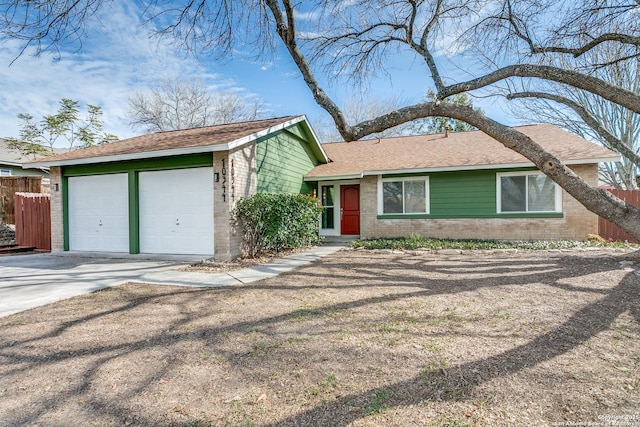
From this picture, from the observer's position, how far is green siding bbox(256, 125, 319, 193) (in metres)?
10.1

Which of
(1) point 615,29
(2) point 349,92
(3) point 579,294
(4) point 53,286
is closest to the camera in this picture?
(3) point 579,294

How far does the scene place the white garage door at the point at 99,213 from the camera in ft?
31.3

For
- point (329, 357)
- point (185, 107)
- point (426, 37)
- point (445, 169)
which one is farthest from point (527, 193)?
point (185, 107)

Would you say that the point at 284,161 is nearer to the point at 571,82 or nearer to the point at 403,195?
the point at 403,195

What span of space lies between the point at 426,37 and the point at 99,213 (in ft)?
33.8

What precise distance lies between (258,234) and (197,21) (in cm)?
518

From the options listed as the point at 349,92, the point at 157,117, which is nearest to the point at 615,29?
the point at 349,92

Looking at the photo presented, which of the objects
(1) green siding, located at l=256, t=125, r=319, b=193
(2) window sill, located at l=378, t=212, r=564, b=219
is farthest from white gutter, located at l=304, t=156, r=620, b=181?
(2) window sill, located at l=378, t=212, r=564, b=219

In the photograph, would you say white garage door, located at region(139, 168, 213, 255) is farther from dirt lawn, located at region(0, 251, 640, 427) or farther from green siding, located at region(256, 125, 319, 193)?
dirt lawn, located at region(0, 251, 640, 427)

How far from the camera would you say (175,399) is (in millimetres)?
2369

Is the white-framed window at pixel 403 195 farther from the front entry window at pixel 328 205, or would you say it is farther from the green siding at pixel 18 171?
the green siding at pixel 18 171

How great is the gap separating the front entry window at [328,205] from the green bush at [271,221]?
4040mm

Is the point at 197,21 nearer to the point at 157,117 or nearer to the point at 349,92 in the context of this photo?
the point at 349,92

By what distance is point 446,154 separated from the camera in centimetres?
1234
